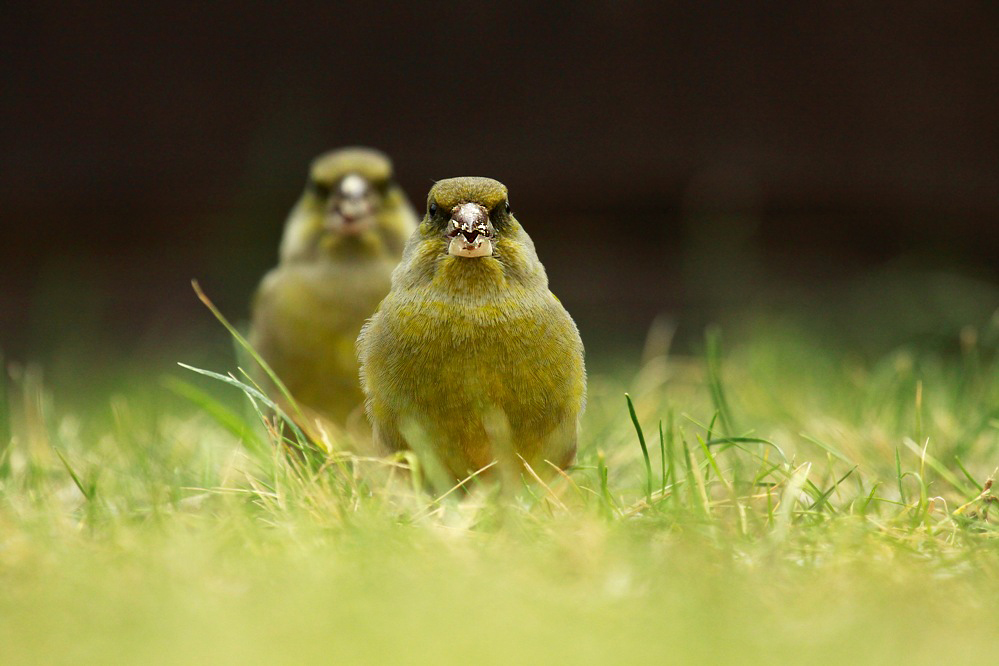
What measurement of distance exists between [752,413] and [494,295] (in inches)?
58.8

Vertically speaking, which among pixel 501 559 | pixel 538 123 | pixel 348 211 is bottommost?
pixel 501 559

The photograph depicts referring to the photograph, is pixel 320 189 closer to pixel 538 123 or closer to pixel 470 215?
pixel 470 215

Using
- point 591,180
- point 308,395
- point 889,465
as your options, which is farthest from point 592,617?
point 591,180

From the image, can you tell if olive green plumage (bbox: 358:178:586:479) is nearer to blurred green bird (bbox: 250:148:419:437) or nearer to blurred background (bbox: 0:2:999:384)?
blurred green bird (bbox: 250:148:419:437)

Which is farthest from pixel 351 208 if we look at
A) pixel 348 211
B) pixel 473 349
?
pixel 473 349

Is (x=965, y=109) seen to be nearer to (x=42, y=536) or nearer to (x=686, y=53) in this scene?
(x=686, y=53)

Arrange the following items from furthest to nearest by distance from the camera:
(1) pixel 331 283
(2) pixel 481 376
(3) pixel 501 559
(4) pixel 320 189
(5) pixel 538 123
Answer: (5) pixel 538 123 < (4) pixel 320 189 < (1) pixel 331 283 < (2) pixel 481 376 < (3) pixel 501 559

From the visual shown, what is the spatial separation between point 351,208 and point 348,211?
0.01 meters

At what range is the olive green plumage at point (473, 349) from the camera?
8.39ft

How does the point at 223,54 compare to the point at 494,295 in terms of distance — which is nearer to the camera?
the point at 494,295

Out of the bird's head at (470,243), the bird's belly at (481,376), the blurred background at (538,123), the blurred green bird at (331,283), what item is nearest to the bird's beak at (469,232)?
the bird's head at (470,243)

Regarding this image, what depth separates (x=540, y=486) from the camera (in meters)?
2.59

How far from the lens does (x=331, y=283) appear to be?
12.2 feet

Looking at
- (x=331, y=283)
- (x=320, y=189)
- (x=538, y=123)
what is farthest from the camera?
(x=538, y=123)
